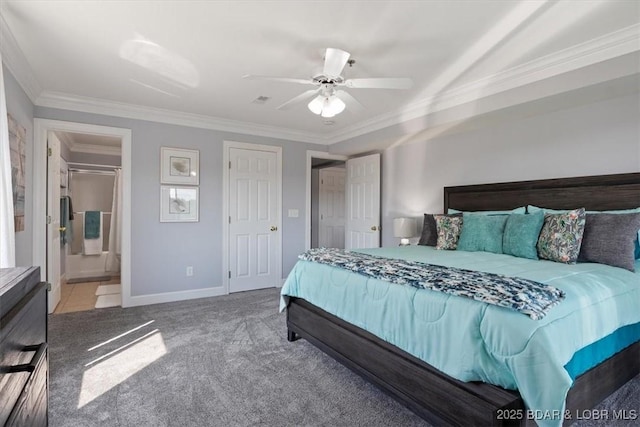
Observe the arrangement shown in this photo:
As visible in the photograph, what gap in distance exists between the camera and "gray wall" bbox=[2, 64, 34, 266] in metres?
2.68

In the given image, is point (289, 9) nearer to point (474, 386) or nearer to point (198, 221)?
point (474, 386)

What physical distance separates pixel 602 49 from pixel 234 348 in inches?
142

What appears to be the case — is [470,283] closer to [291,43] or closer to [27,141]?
[291,43]

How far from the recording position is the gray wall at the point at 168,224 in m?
3.98

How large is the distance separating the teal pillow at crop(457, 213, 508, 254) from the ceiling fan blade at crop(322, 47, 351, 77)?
6.39ft

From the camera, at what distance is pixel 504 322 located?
1.42 meters

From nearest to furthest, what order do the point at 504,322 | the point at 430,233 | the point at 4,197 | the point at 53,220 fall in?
the point at 504,322 → the point at 4,197 → the point at 430,233 → the point at 53,220

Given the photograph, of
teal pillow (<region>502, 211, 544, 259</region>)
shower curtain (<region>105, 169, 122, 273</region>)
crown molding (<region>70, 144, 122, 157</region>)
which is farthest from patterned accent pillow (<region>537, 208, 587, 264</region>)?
crown molding (<region>70, 144, 122, 157</region>)

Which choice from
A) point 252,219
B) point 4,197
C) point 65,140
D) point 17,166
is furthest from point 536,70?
point 65,140

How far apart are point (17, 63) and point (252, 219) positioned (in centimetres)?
289

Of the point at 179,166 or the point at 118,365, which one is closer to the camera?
the point at 118,365

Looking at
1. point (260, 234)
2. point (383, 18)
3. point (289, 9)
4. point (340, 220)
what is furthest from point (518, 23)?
point (340, 220)

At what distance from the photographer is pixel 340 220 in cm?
704

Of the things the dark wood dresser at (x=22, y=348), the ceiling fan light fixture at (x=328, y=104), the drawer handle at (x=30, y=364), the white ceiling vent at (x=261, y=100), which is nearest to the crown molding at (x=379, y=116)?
the white ceiling vent at (x=261, y=100)
